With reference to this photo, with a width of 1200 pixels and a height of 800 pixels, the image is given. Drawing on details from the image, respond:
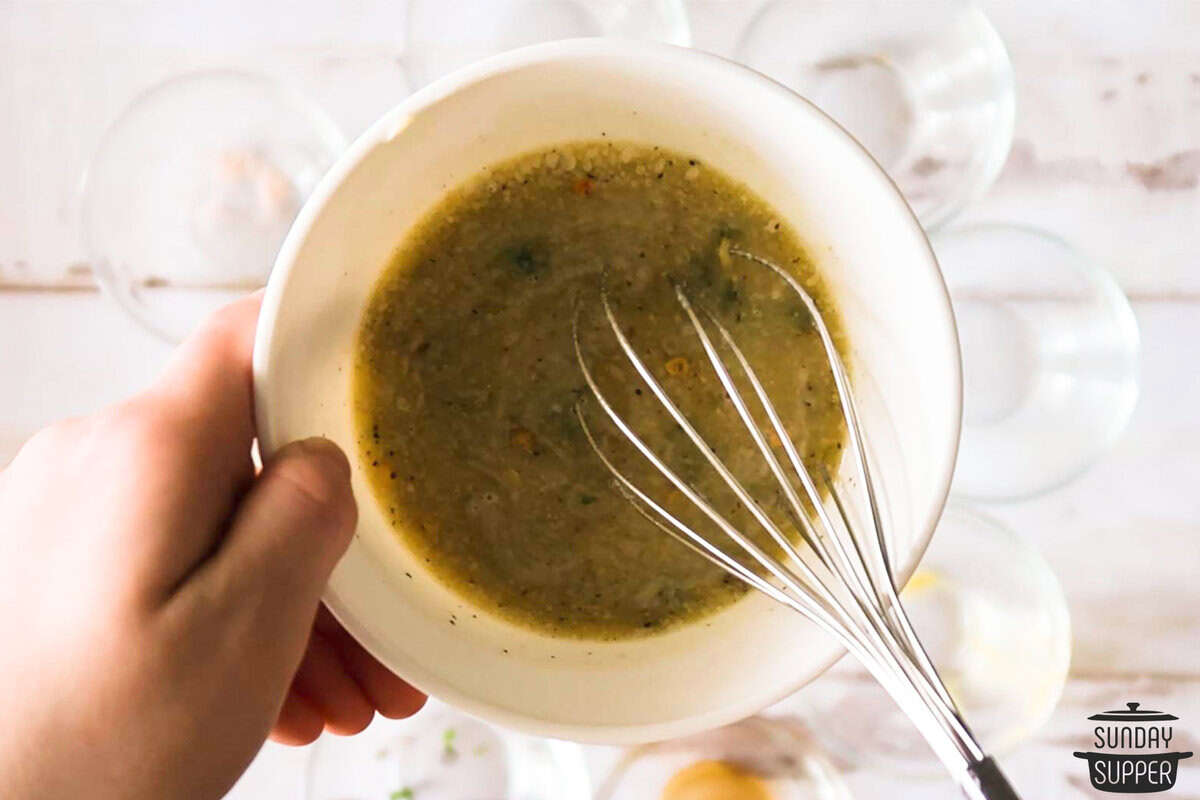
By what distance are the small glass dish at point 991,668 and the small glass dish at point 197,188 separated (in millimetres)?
472

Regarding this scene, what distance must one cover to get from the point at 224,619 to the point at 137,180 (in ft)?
1.50

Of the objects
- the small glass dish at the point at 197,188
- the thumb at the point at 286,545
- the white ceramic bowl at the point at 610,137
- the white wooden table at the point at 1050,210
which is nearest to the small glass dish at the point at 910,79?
the white wooden table at the point at 1050,210

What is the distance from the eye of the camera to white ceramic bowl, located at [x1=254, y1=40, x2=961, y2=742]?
0.46 meters

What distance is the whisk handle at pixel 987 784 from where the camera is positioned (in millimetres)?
373

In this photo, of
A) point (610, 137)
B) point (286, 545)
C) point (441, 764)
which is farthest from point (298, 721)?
point (610, 137)

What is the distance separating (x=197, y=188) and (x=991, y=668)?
2.15 ft

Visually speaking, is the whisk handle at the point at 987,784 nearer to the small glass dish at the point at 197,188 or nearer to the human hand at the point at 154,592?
the human hand at the point at 154,592

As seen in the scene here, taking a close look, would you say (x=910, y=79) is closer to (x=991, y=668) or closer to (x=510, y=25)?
(x=510, y=25)

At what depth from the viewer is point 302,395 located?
48cm

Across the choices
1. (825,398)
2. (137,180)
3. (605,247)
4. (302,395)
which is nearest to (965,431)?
(825,398)

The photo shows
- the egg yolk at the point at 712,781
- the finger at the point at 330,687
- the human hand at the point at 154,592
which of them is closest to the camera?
the human hand at the point at 154,592

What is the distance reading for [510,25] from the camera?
0.73 metres

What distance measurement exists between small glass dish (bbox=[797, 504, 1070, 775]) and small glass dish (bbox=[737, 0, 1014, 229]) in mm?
220

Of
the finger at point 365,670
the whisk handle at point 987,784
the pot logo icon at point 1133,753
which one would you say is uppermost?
the pot logo icon at point 1133,753
